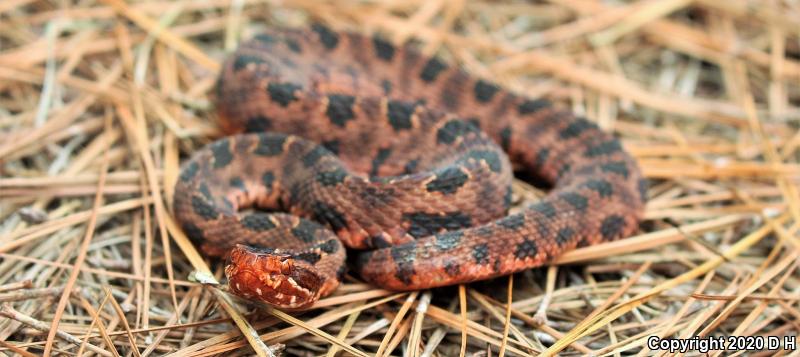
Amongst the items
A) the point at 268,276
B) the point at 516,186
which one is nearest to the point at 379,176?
the point at 516,186

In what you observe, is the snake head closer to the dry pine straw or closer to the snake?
the snake

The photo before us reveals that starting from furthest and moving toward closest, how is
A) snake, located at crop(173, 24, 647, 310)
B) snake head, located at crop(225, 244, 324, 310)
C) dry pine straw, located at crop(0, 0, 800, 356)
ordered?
snake, located at crop(173, 24, 647, 310)
dry pine straw, located at crop(0, 0, 800, 356)
snake head, located at crop(225, 244, 324, 310)

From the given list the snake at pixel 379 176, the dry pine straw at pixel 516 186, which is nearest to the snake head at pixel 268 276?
the snake at pixel 379 176

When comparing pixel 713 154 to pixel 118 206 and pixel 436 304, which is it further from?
pixel 118 206

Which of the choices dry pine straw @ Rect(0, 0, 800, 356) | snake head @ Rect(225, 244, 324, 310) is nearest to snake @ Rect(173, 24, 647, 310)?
snake head @ Rect(225, 244, 324, 310)

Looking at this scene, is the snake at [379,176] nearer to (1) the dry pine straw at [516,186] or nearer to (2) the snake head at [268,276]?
(2) the snake head at [268,276]
